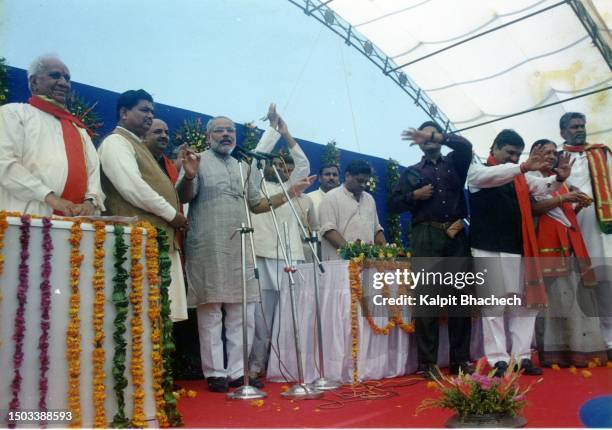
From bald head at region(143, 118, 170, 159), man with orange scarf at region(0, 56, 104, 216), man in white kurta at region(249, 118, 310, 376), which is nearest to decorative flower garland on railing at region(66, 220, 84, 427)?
man with orange scarf at region(0, 56, 104, 216)

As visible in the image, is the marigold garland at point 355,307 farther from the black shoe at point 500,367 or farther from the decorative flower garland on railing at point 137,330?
the decorative flower garland on railing at point 137,330

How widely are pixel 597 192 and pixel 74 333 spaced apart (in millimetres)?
3462

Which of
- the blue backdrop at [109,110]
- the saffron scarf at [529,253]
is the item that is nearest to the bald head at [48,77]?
the blue backdrop at [109,110]

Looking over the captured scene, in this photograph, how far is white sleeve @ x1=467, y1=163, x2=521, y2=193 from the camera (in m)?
3.60

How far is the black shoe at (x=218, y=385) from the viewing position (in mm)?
3420

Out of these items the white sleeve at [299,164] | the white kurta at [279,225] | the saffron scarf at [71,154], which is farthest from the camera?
the white sleeve at [299,164]

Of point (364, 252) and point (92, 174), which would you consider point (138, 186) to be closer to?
point (92, 174)

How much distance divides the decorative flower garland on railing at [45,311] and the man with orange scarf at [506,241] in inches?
97.4

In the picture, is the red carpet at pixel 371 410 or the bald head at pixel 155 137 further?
the bald head at pixel 155 137

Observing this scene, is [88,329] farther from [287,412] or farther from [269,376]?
[269,376]

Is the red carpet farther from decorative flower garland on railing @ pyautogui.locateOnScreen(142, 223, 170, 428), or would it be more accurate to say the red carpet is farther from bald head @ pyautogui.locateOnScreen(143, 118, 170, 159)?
bald head @ pyautogui.locateOnScreen(143, 118, 170, 159)

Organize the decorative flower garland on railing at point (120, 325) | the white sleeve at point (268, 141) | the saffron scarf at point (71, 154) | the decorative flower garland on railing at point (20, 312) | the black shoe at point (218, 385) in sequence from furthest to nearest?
1. the white sleeve at point (268, 141)
2. the black shoe at point (218, 385)
3. the saffron scarf at point (71, 154)
4. the decorative flower garland on railing at point (120, 325)
5. the decorative flower garland on railing at point (20, 312)

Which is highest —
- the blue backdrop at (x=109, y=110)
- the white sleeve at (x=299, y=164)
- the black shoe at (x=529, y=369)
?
the blue backdrop at (x=109, y=110)

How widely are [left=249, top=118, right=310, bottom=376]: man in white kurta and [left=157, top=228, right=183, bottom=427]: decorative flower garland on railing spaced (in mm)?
1553
